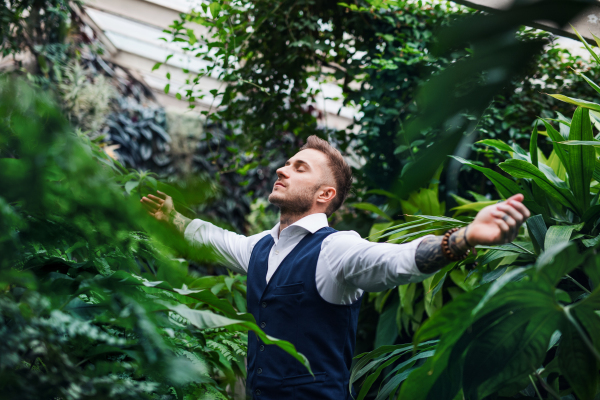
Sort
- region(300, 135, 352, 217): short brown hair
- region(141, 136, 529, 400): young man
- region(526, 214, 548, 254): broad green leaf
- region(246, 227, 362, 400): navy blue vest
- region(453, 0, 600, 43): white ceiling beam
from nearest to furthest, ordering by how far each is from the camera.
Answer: region(453, 0, 600, 43): white ceiling beam < region(141, 136, 529, 400): young man < region(246, 227, 362, 400): navy blue vest < region(526, 214, 548, 254): broad green leaf < region(300, 135, 352, 217): short brown hair

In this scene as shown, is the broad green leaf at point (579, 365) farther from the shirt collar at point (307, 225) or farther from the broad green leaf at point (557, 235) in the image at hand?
the shirt collar at point (307, 225)

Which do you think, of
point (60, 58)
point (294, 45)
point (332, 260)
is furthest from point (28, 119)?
point (60, 58)

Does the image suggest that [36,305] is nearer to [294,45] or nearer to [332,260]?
[332,260]

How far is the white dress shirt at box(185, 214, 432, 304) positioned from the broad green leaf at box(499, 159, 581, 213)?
1.37 ft

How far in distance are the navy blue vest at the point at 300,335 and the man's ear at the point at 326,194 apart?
17 centimetres

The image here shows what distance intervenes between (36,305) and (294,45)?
1.58 m

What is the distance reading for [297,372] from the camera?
0.93 meters

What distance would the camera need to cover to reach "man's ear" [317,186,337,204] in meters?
1.20

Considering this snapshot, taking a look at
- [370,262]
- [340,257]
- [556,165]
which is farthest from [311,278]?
[556,165]

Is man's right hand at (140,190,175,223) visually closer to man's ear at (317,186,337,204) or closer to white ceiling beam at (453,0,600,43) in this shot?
white ceiling beam at (453,0,600,43)

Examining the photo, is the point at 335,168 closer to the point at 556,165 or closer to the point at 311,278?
the point at 311,278

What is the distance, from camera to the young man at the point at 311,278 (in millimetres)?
795

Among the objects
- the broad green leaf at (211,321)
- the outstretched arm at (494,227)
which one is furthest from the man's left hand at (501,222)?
the broad green leaf at (211,321)

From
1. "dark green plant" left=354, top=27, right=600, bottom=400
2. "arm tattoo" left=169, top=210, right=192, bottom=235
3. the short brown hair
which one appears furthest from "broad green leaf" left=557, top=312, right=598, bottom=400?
the short brown hair
